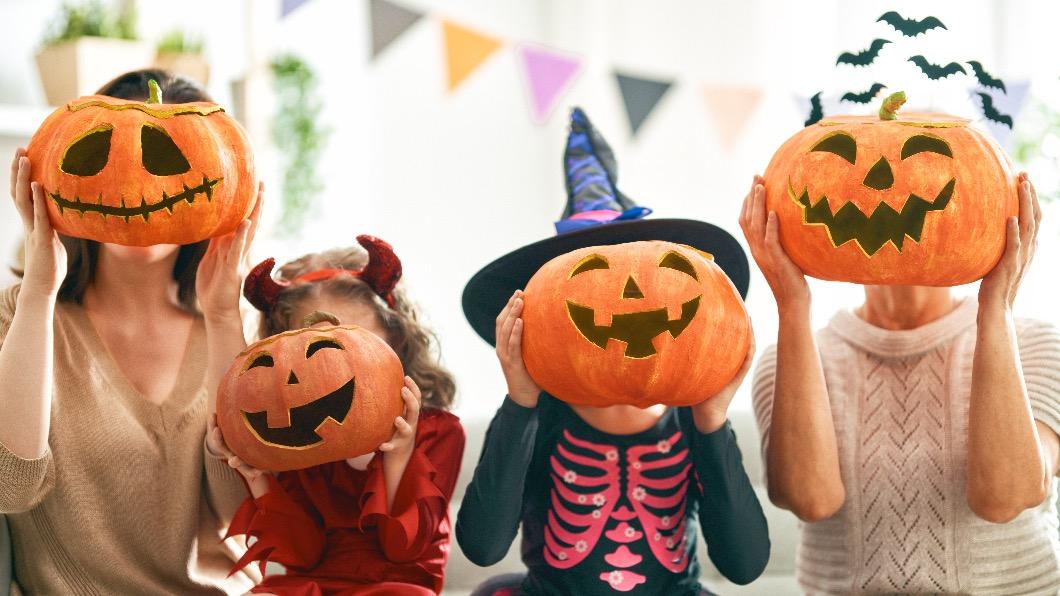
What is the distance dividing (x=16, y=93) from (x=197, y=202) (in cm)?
168

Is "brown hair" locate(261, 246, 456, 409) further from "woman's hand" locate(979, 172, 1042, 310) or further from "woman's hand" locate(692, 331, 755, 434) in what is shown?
"woman's hand" locate(979, 172, 1042, 310)

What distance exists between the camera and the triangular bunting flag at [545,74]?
288cm

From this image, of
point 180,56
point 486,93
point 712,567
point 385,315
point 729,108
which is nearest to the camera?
point 385,315

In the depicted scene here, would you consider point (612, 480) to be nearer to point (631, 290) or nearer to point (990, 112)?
point (631, 290)

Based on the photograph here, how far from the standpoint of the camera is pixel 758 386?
198cm

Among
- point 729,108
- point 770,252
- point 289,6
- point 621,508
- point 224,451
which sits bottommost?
point 621,508

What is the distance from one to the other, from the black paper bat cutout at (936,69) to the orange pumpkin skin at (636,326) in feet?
1.58

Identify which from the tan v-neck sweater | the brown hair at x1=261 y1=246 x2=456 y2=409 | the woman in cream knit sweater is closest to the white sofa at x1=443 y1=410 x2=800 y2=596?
the woman in cream knit sweater

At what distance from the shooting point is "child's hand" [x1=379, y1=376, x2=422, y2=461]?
65.1 inches

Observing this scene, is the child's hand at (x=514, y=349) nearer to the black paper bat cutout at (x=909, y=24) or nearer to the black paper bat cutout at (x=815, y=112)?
the black paper bat cutout at (x=815, y=112)

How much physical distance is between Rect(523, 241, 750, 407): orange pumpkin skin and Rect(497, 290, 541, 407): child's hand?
0.04 ft

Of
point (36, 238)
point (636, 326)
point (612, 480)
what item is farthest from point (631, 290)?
point (36, 238)

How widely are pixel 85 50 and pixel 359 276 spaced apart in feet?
4.45

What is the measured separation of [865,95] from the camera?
1714 mm
